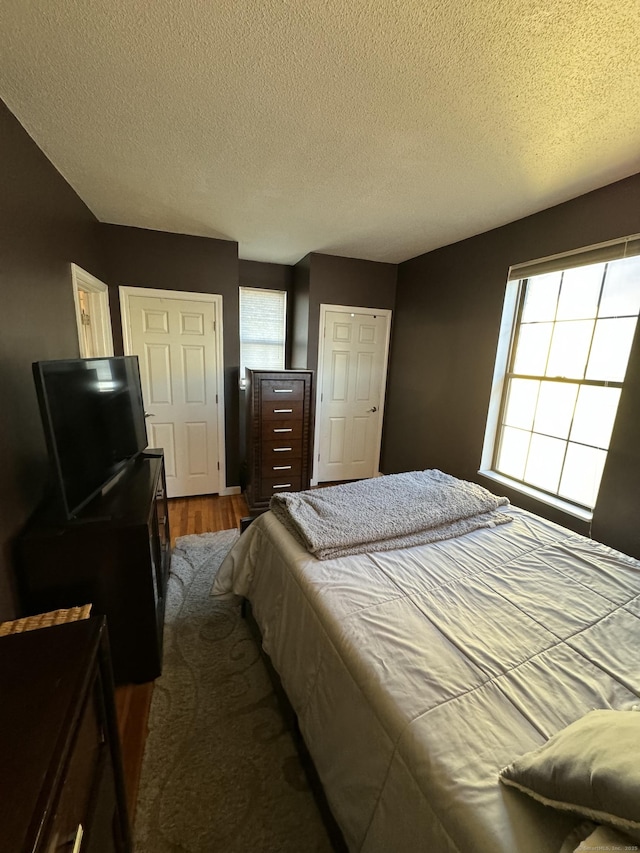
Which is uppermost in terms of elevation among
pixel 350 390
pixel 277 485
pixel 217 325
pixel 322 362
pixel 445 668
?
pixel 217 325

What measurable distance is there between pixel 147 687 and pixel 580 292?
3238 mm

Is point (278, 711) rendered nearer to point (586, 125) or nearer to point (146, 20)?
point (146, 20)

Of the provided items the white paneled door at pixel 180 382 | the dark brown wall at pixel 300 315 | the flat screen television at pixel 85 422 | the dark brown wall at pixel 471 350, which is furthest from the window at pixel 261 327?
the flat screen television at pixel 85 422

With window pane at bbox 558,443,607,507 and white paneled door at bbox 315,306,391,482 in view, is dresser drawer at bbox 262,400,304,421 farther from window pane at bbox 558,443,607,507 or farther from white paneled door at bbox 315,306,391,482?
window pane at bbox 558,443,607,507

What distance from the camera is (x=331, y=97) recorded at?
4.57ft

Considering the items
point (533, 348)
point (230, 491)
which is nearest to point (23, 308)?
point (230, 491)

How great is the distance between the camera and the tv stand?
139 centimetres

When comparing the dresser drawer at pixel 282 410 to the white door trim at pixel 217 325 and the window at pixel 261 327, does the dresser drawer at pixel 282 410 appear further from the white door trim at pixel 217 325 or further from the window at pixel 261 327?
the window at pixel 261 327

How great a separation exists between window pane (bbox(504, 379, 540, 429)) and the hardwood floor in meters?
2.43

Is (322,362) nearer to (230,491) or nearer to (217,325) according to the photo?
(217,325)

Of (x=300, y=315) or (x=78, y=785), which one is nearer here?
(x=78, y=785)

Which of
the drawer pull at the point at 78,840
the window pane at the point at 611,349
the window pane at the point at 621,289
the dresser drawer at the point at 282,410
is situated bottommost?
the drawer pull at the point at 78,840

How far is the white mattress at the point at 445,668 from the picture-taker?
0.73 m

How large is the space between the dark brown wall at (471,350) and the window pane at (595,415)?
113 millimetres
